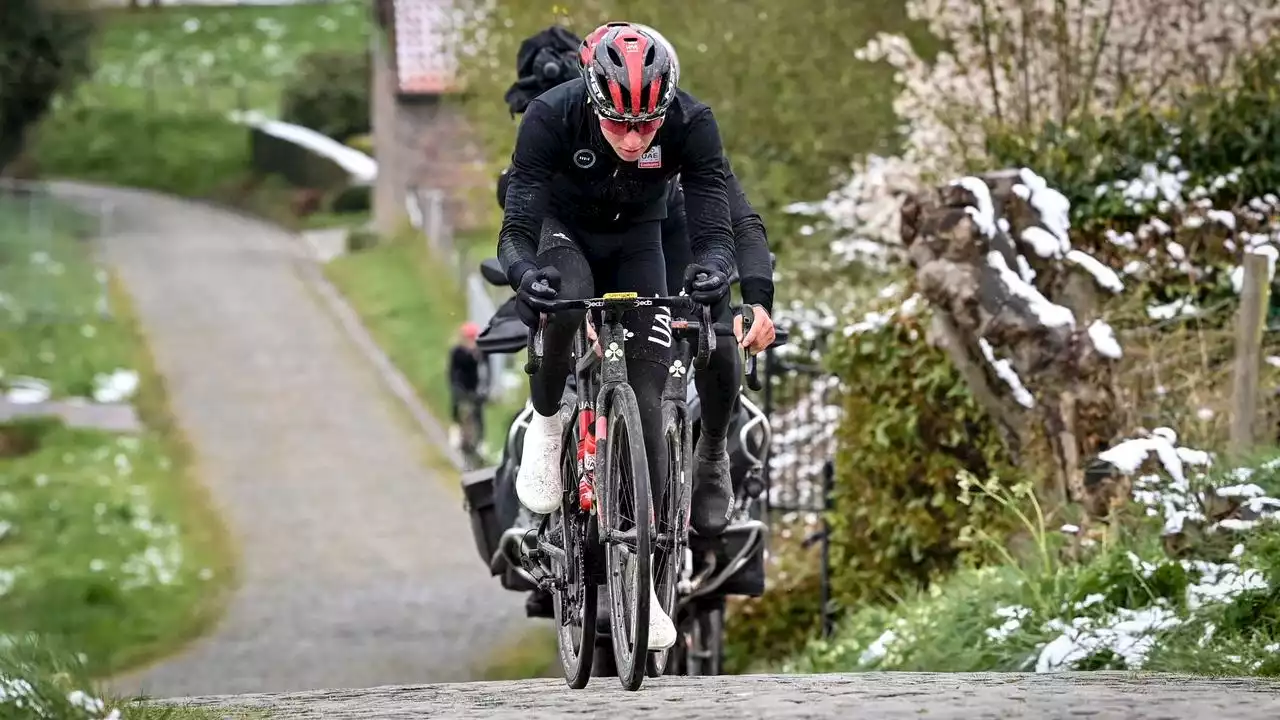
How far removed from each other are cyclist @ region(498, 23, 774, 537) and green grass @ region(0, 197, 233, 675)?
524cm

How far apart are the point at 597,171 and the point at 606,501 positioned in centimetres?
116

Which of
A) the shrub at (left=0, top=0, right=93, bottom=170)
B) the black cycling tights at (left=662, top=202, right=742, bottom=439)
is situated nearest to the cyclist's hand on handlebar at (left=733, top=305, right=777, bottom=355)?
the black cycling tights at (left=662, top=202, right=742, bottom=439)

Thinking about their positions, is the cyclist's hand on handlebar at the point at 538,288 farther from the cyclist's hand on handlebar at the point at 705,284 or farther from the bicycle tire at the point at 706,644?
the bicycle tire at the point at 706,644

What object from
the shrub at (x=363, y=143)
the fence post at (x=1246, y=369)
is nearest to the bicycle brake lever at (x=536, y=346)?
the fence post at (x=1246, y=369)

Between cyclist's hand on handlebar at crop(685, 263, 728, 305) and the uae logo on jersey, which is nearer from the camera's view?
cyclist's hand on handlebar at crop(685, 263, 728, 305)

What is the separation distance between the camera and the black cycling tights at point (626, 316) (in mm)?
7843

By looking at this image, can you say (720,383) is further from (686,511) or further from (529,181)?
(529,181)

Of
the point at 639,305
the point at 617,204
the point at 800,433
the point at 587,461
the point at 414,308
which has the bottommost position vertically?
the point at 414,308

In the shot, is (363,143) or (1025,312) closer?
(1025,312)

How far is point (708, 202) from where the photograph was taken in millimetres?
8016

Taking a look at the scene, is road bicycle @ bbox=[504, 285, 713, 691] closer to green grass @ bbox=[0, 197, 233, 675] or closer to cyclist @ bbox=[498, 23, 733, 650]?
cyclist @ bbox=[498, 23, 733, 650]

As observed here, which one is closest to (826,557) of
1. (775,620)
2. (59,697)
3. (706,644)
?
(775,620)

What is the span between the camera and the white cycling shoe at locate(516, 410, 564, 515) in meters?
8.43

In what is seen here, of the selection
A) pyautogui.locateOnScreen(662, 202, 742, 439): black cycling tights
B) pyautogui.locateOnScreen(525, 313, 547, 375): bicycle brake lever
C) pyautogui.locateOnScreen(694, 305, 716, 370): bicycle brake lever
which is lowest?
pyautogui.locateOnScreen(662, 202, 742, 439): black cycling tights
